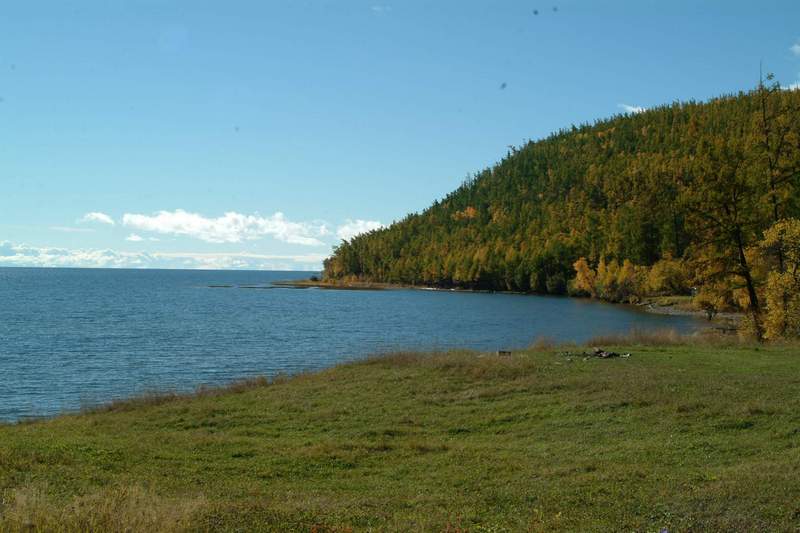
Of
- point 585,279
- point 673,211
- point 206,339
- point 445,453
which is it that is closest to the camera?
point 445,453

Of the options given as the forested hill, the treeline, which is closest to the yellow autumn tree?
the treeline

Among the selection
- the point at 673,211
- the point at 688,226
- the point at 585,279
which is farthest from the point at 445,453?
the point at 585,279

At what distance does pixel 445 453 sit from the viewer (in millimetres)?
16391

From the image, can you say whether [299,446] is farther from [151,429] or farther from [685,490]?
[685,490]

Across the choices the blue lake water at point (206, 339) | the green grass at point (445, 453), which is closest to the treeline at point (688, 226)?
the green grass at point (445, 453)

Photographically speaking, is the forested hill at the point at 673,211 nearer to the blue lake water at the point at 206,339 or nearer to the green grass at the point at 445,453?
the green grass at the point at 445,453

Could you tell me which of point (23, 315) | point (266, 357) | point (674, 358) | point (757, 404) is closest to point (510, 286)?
point (23, 315)

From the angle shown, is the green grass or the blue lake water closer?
the green grass

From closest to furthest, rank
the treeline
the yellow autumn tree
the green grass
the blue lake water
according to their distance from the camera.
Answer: the green grass → the blue lake water → the treeline → the yellow autumn tree

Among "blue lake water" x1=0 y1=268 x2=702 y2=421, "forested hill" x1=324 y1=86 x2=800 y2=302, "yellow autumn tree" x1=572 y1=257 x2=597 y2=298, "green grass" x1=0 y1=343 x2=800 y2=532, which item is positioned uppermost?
"forested hill" x1=324 y1=86 x2=800 y2=302

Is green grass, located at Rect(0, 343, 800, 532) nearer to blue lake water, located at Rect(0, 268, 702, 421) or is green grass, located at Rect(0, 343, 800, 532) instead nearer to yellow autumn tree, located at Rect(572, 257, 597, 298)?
blue lake water, located at Rect(0, 268, 702, 421)

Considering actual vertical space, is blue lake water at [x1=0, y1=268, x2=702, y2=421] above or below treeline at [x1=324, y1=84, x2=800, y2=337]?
below

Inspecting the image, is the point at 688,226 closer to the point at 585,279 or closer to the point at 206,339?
the point at 206,339

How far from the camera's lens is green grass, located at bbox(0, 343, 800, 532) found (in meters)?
10.4
